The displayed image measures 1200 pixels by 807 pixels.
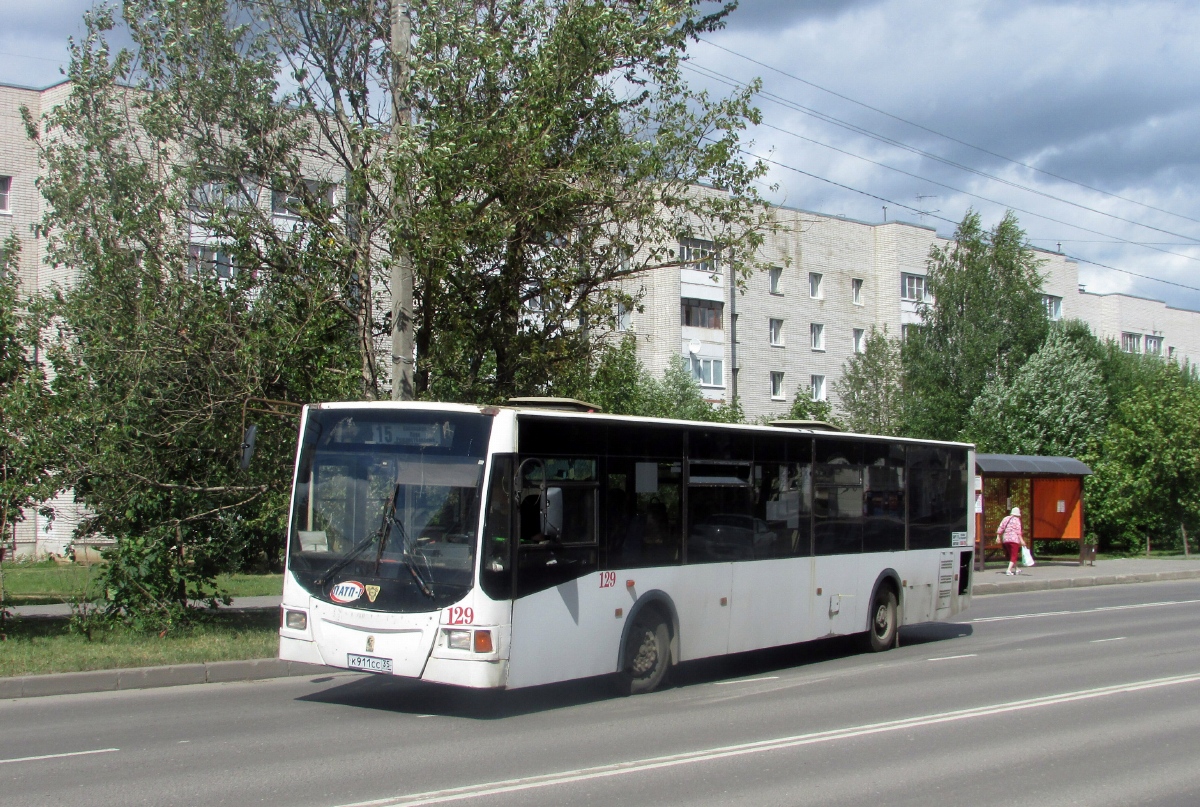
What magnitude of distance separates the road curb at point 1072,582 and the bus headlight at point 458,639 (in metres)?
17.8

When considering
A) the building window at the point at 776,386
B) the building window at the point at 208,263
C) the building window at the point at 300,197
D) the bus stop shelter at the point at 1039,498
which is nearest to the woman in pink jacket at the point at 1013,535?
the bus stop shelter at the point at 1039,498

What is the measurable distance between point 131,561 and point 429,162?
6.04m

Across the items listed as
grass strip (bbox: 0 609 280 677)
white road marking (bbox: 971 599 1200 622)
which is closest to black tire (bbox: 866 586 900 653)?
white road marking (bbox: 971 599 1200 622)

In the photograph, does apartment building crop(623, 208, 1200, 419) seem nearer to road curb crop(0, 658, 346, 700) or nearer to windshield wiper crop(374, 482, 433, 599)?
road curb crop(0, 658, 346, 700)

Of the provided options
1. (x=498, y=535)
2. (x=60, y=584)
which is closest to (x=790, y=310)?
(x=60, y=584)

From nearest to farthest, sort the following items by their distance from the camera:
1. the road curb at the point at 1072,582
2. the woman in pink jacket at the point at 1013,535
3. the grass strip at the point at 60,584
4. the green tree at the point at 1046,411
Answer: the grass strip at the point at 60,584 → the road curb at the point at 1072,582 → the woman in pink jacket at the point at 1013,535 → the green tree at the point at 1046,411

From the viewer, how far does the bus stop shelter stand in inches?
1179

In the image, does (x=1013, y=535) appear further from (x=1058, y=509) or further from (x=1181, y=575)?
(x=1181, y=575)

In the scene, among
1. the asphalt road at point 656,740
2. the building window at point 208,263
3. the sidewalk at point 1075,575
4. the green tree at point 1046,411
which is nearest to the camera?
the asphalt road at point 656,740

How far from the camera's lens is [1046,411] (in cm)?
4456

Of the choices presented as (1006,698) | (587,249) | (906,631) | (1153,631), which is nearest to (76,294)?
(587,249)

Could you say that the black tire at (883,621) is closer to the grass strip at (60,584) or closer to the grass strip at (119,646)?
the grass strip at (119,646)

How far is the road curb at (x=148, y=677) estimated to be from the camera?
1059 centimetres

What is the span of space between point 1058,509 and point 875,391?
2038cm
